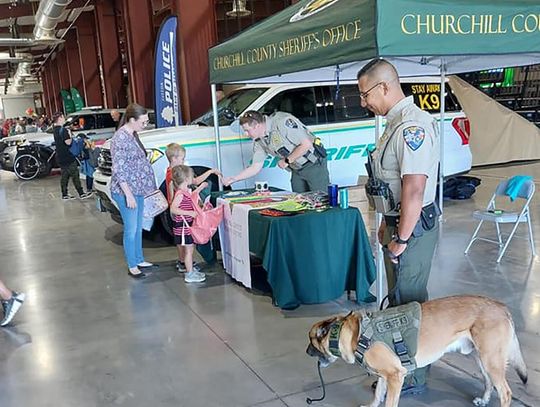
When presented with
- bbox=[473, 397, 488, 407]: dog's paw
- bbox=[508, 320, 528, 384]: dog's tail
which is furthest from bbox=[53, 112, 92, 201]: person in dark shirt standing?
bbox=[508, 320, 528, 384]: dog's tail

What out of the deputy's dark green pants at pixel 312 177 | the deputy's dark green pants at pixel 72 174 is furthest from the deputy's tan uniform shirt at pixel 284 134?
the deputy's dark green pants at pixel 72 174

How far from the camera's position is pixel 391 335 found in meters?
2.44

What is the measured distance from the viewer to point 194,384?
3.13 metres

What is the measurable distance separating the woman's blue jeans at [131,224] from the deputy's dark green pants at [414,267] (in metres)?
2.90

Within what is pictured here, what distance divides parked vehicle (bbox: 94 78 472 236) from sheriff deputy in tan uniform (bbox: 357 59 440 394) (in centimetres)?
382

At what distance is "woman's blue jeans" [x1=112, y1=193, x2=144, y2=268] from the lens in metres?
5.06

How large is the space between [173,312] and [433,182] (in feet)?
8.14

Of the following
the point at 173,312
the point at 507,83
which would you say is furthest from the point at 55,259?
the point at 507,83

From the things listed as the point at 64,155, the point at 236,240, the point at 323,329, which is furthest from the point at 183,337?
the point at 64,155

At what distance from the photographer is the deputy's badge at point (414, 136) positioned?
243 centimetres

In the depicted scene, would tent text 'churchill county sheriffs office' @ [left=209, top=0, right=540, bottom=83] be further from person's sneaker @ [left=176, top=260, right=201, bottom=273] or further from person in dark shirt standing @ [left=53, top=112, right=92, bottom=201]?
person in dark shirt standing @ [left=53, top=112, right=92, bottom=201]

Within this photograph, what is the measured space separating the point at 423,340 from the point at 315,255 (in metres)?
1.60

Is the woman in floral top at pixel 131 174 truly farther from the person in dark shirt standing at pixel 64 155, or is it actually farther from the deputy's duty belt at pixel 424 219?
the person in dark shirt standing at pixel 64 155

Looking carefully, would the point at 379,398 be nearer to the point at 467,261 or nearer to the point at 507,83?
the point at 467,261
